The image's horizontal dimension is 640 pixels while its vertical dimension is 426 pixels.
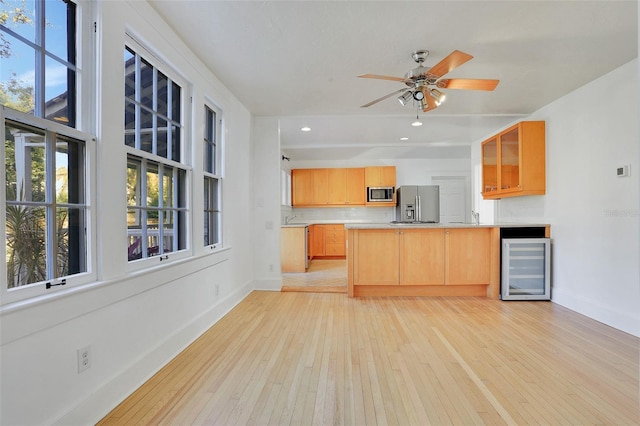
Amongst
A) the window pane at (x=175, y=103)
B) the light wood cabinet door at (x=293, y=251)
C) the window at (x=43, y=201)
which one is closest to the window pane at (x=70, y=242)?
the window at (x=43, y=201)

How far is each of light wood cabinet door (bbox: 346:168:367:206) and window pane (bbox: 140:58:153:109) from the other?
5.70 m

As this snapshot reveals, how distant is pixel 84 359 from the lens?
58.9 inches

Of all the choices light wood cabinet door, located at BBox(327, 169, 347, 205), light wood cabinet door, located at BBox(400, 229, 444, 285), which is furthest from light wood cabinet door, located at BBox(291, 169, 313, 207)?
light wood cabinet door, located at BBox(400, 229, 444, 285)

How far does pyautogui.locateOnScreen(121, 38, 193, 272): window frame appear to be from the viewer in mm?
1945

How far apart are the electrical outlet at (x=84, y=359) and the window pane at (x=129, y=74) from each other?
4.87 feet

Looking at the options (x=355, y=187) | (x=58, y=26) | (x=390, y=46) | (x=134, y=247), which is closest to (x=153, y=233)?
(x=134, y=247)

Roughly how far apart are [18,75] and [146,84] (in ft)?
3.04

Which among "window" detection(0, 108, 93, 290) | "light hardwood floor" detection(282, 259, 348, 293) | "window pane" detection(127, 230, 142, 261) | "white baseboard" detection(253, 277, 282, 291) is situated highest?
"window" detection(0, 108, 93, 290)

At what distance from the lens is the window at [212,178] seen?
3064mm

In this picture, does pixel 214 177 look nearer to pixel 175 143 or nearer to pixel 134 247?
pixel 175 143

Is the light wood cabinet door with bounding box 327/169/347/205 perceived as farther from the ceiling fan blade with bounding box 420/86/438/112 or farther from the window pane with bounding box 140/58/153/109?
the window pane with bounding box 140/58/153/109

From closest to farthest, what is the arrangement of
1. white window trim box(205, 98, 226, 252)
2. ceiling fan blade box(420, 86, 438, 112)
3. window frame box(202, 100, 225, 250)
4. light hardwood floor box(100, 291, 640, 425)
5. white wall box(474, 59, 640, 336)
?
light hardwood floor box(100, 291, 640, 425), ceiling fan blade box(420, 86, 438, 112), white wall box(474, 59, 640, 336), window frame box(202, 100, 225, 250), white window trim box(205, 98, 226, 252)

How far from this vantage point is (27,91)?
1.32 meters

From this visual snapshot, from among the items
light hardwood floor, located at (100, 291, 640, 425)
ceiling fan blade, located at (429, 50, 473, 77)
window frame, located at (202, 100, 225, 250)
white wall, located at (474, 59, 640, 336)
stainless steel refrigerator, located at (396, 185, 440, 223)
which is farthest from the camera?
stainless steel refrigerator, located at (396, 185, 440, 223)
